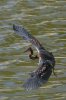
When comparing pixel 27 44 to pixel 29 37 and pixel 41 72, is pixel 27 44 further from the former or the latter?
pixel 41 72

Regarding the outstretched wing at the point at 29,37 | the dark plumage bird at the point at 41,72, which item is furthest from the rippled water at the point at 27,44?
the dark plumage bird at the point at 41,72

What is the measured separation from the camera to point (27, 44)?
12.5m

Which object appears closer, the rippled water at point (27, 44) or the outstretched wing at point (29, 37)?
the outstretched wing at point (29, 37)

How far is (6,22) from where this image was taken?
45.9 feet

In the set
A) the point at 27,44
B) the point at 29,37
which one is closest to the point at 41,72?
the point at 29,37

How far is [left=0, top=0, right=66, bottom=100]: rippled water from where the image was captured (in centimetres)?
1012

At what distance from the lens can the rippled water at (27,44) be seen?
1012 centimetres

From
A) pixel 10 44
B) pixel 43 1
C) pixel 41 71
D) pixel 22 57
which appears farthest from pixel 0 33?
pixel 41 71

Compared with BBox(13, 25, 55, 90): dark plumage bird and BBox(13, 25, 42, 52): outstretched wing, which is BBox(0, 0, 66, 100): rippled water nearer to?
BBox(13, 25, 42, 52): outstretched wing

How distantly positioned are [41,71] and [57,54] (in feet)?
13.3

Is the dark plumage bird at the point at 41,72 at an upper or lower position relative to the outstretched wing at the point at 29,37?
lower

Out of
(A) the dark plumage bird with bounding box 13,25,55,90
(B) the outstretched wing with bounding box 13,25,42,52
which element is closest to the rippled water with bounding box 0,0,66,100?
(B) the outstretched wing with bounding box 13,25,42,52

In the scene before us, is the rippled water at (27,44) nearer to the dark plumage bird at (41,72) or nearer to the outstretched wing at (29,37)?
the outstretched wing at (29,37)

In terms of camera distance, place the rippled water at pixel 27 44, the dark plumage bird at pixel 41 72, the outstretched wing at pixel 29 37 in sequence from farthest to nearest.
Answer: the rippled water at pixel 27 44 < the outstretched wing at pixel 29 37 < the dark plumage bird at pixel 41 72
